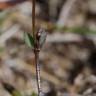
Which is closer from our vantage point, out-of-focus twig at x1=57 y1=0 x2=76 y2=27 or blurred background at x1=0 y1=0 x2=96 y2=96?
blurred background at x1=0 y1=0 x2=96 y2=96

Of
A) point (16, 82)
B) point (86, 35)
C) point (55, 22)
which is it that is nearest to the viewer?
point (16, 82)

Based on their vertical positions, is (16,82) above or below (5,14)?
below

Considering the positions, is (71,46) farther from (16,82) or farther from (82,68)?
(16,82)

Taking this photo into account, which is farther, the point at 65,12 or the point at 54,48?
the point at 65,12

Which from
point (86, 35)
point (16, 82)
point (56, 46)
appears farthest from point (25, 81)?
point (86, 35)

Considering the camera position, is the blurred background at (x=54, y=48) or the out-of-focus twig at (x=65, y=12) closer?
the blurred background at (x=54, y=48)

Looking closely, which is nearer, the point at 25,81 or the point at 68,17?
the point at 25,81

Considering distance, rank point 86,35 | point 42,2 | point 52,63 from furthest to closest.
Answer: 1. point 42,2
2. point 86,35
3. point 52,63
